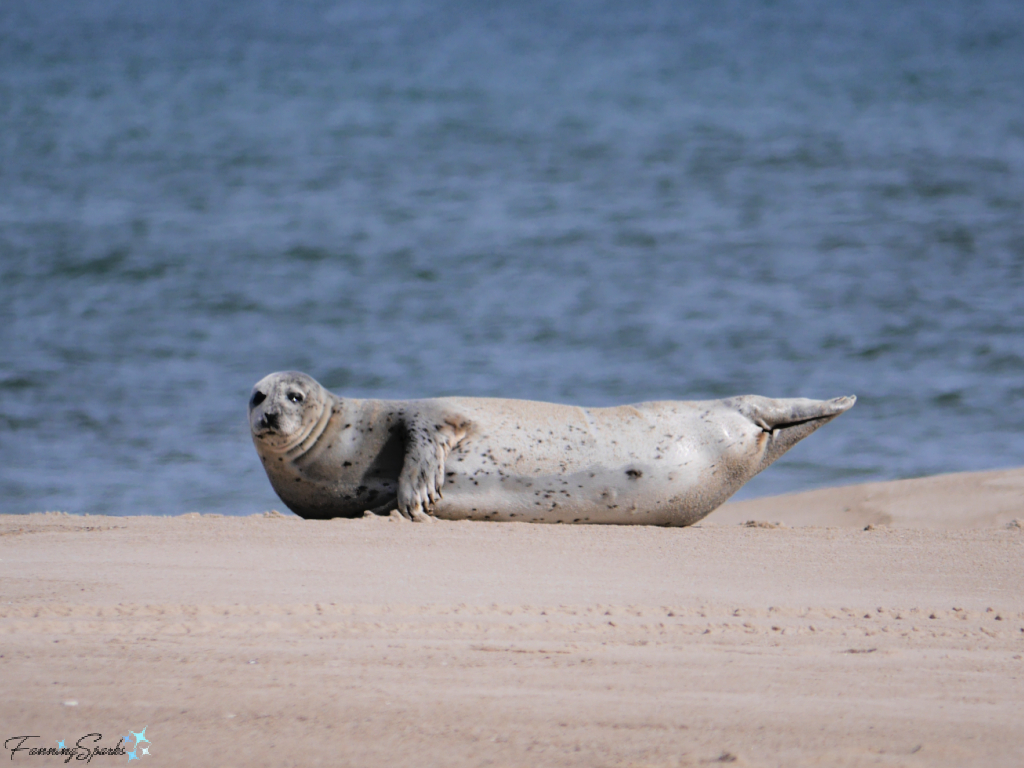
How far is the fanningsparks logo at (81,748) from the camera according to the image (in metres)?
1.99

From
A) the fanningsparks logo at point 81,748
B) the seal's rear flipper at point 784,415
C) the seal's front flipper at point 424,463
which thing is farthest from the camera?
the seal's rear flipper at point 784,415

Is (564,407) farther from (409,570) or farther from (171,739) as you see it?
(171,739)

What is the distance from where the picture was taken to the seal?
17.8 feet

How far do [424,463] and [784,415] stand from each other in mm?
1895

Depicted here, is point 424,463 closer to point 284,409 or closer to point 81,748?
point 284,409

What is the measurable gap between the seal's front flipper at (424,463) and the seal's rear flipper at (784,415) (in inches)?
59.8

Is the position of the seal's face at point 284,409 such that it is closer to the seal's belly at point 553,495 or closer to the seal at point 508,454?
the seal at point 508,454

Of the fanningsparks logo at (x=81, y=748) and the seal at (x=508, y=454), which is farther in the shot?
the seal at (x=508, y=454)

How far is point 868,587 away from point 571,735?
1884mm

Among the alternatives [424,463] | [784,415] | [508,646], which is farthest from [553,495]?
[508,646]

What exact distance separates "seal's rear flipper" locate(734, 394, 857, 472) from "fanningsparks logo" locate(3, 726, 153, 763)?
A: 428 cm

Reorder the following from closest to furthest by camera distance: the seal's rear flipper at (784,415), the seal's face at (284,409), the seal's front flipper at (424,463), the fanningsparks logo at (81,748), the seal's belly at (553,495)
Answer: the fanningsparks logo at (81,748)
the seal's front flipper at (424,463)
the seal's belly at (553,495)
the seal's face at (284,409)
the seal's rear flipper at (784,415)

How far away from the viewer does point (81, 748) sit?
202cm

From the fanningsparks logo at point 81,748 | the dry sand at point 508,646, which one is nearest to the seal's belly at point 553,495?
the dry sand at point 508,646
